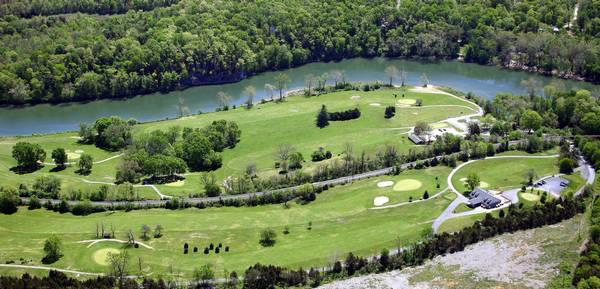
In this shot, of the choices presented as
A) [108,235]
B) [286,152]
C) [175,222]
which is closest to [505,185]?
[286,152]

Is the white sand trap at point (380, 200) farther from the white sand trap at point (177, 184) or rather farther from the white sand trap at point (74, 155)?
the white sand trap at point (74, 155)

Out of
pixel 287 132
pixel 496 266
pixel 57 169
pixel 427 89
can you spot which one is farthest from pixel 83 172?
pixel 427 89

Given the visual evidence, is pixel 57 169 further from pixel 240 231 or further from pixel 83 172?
pixel 240 231

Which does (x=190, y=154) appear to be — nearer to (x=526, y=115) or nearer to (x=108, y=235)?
(x=108, y=235)

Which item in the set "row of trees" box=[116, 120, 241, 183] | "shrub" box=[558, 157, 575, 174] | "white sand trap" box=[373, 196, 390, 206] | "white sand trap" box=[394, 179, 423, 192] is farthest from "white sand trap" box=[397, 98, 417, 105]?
"white sand trap" box=[373, 196, 390, 206]

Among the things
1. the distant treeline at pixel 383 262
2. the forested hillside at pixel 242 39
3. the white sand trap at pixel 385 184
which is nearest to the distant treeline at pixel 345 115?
the white sand trap at pixel 385 184

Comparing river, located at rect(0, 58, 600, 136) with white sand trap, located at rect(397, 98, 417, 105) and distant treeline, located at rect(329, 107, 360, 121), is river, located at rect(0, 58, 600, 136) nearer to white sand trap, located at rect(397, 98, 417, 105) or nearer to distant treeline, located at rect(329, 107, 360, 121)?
white sand trap, located at rect(397, 98, 417, 105)
